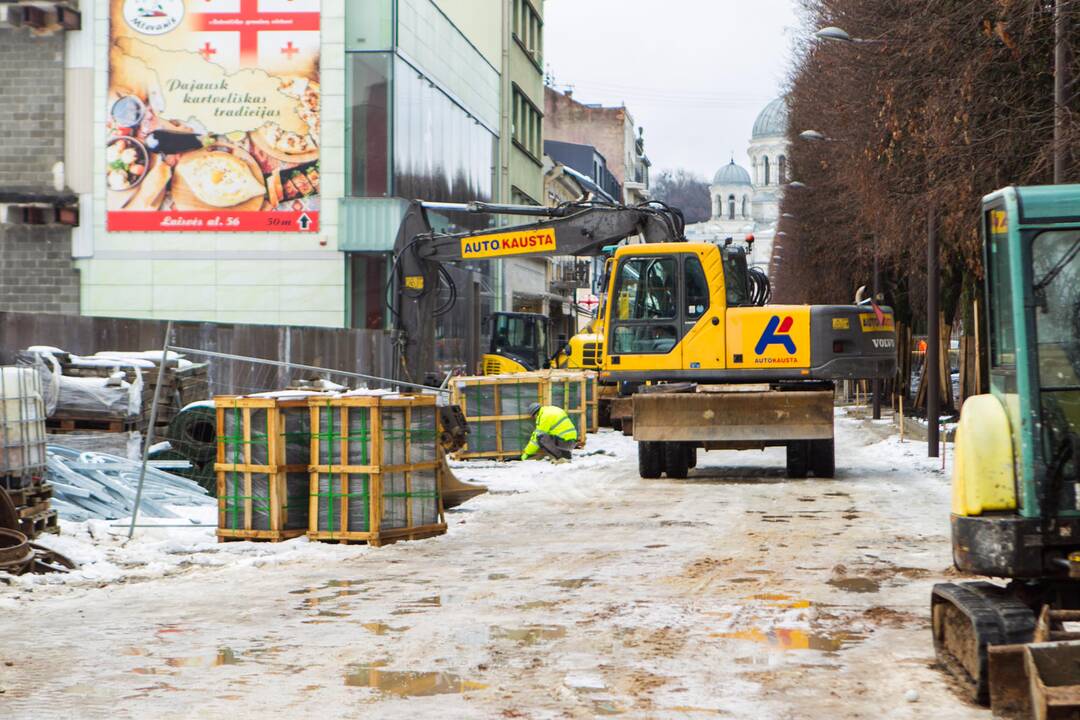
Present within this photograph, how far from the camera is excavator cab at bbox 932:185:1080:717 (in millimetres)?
7207

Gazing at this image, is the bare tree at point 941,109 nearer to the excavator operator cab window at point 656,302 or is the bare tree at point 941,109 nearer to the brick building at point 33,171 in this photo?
the excavator operator cab window at point 656,302

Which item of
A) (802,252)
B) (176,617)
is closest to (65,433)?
(176,617)

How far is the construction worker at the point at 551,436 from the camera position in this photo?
2503cm

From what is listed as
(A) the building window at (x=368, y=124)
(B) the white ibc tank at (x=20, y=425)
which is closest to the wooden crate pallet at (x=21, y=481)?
(B) the white ibc tank at (x=20, y=425)

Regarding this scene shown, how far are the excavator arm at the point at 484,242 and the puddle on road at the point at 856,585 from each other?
1314 cm

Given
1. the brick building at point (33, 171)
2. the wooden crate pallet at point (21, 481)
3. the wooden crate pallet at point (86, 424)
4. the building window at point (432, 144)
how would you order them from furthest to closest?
the building window at point (432, 144) < the brick building at point (33, 171) < the wooden crate pallet at point (86, 424) < the wooden crate pallet at point (21, 481)

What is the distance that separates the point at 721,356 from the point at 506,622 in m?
12.8

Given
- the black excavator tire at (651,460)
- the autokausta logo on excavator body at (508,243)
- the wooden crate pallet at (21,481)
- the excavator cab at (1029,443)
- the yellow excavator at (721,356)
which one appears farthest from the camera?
the autokausta logo on excavator body at (508,243)

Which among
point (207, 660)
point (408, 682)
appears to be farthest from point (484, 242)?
point (408, 682)

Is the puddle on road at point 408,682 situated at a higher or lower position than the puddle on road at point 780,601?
lower

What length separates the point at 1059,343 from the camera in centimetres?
726

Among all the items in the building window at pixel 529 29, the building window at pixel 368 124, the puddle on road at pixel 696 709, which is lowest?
the puddle on road at pixel 696 709

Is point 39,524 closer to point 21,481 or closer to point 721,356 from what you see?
point 21,481

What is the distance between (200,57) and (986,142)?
65.2ft
